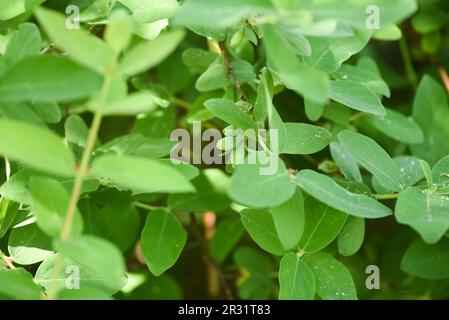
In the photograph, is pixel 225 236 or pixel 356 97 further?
pixel 225 236

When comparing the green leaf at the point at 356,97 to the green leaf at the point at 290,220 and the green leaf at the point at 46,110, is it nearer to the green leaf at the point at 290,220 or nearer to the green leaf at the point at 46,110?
the green leaf at the point at 290,220

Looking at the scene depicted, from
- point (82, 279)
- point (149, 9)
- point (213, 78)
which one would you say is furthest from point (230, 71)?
point (82, 279)

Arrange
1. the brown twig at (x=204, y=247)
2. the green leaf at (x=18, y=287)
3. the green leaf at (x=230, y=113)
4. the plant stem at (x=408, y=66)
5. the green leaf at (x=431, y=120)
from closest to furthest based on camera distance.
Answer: the green leaf at (x=18, y=287) → the green leaf at (x=230, y=113) → the green leaf at (x=431, y=120) → the brown twig at (x=204, y=247) → the plant stem at (x=408, y=66)

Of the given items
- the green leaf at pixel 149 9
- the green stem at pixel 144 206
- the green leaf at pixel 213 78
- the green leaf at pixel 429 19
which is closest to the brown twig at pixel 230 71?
the green leaf at pixel 213 78

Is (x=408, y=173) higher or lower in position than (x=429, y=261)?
higher

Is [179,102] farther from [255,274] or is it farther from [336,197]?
[336,197]
